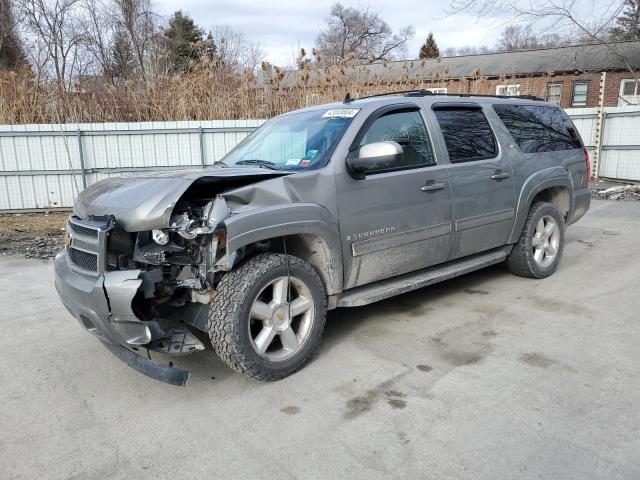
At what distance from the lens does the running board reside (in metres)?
3.86

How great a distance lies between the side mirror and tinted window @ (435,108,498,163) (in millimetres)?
1014

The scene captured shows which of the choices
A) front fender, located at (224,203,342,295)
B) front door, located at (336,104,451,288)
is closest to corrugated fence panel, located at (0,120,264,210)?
front door, located at (336,104,451,288)

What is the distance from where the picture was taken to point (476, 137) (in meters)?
4.82

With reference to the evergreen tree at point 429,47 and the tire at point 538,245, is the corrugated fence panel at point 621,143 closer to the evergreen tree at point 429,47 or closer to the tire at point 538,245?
the tire at point 538,245

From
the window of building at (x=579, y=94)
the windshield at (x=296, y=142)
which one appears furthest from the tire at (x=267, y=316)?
the window of building at (x=579, y=94)

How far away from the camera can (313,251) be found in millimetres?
3686

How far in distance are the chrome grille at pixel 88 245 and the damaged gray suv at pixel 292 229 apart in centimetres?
1

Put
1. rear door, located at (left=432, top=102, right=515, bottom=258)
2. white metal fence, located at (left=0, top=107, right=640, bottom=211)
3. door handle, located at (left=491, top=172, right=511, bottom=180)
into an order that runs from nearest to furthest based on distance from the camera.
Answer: rear door, located at (left=432, top=102, right=515, bottom=258), door handle, located at (left=491, top=172, right=511, bottom=180), white metal fence, located at (left=0, top=107, right=640, bottom=211)

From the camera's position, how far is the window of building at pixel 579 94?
87.2ft

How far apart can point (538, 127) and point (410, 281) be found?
2626 millimetres

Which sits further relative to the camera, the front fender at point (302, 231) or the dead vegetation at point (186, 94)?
the dead vegetation at point (186, 94)

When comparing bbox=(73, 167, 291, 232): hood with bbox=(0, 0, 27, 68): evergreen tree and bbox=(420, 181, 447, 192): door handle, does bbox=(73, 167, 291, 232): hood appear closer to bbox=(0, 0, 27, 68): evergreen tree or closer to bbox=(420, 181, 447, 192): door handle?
bbox=(420, 181, 447, 192): door handle

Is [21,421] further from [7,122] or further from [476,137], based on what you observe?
[7,122]

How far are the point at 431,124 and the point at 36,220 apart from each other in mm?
9064
